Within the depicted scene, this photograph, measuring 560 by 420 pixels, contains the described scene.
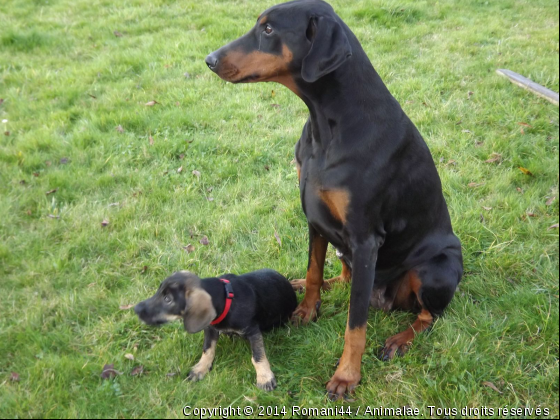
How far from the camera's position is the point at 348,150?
Result: 9.29ft

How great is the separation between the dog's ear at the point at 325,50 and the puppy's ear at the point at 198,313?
135 cm

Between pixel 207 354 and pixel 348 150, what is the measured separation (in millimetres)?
1511

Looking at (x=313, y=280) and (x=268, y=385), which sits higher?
(x=313, y=280)

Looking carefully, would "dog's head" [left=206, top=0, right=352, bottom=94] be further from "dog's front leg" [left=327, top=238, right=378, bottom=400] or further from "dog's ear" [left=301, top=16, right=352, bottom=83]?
"dog's front leg" [left=327, top=238, right=378, bottom=400]

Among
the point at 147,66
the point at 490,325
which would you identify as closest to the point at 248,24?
the point at 147,66

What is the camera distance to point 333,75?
9.27 feet

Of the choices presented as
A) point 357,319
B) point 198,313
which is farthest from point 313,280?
point 198,313

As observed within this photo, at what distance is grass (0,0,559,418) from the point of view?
2.92 metres

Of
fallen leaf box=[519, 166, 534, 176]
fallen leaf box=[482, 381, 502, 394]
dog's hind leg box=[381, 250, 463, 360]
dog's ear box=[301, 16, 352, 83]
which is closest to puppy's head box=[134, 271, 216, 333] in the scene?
dog's hind leg box=[381, 250, 463, 360]

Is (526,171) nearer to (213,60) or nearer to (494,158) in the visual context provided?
(494,158)

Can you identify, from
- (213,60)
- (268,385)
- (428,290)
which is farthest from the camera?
(428,290)

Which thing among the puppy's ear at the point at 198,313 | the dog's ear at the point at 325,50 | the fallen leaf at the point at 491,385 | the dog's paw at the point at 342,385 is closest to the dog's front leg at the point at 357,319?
the dog's paw at the point at 342,385

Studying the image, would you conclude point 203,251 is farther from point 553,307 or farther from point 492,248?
point 553,307

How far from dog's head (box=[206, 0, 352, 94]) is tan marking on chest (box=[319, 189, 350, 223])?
63 centimetres
